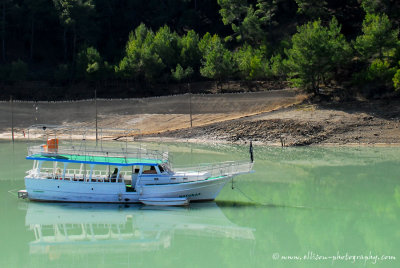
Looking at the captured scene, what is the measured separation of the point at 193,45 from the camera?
7019 centimetres

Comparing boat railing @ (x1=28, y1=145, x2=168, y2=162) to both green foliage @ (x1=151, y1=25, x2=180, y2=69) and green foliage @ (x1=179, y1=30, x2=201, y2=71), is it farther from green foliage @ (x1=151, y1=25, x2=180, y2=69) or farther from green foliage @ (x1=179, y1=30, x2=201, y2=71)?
green foliage @ (x1=179, y1=30, x2=201, y2=71)

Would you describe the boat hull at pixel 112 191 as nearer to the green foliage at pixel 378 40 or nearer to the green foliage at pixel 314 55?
the green foliage at pixel 314 55

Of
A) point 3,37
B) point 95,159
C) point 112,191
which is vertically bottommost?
point 112,191

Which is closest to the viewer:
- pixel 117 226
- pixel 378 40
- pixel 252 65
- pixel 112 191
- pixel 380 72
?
pixel 117 226

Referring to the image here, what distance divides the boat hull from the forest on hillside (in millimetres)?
32491

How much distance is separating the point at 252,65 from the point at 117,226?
4247cm

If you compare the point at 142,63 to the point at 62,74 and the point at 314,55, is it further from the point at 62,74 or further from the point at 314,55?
the point at 314,55

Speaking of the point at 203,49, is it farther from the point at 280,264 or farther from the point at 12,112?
the point at 280,264

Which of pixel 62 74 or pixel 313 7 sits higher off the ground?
pixel 313 7

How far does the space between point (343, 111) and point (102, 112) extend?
28.4 m

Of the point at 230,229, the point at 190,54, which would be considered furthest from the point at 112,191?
the point at 190,54

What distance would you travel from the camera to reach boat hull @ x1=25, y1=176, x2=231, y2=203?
2645cm

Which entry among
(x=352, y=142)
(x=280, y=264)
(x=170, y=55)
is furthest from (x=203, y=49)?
(x=280, y=264)

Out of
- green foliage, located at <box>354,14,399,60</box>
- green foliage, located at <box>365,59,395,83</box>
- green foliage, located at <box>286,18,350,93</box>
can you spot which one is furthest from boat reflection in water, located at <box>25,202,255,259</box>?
green foliage, located at <box>354,14,399,60</box>
